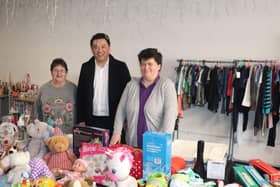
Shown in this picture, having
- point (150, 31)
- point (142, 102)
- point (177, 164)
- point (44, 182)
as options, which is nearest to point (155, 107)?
point (142, 102)

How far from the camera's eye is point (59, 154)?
1.21 meters

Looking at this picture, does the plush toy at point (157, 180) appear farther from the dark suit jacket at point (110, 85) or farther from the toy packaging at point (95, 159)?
the dark suit jacket at point (110, 85)

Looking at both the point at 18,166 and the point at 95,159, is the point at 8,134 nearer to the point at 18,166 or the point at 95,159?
the point at 18,166

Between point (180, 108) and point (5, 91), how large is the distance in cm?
263

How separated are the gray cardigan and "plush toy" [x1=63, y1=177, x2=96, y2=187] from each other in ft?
1.58

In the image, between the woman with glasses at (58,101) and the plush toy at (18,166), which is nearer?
the plush toy at (18,166)

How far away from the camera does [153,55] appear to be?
1.42 meters

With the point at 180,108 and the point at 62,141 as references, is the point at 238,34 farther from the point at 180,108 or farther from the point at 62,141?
the point at 62,141

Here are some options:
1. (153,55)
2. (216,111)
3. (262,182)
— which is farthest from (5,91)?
(262,182)

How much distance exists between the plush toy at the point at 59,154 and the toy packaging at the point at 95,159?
0.33ft

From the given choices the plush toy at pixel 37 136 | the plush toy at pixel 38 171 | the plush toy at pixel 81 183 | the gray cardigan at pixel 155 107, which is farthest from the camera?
the gray cardigan at pixel 155 107

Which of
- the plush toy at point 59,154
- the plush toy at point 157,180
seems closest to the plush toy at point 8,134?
the plush toy at point 59,154

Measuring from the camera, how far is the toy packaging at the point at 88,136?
1.16 meters

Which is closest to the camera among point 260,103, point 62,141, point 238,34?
point 62,141
